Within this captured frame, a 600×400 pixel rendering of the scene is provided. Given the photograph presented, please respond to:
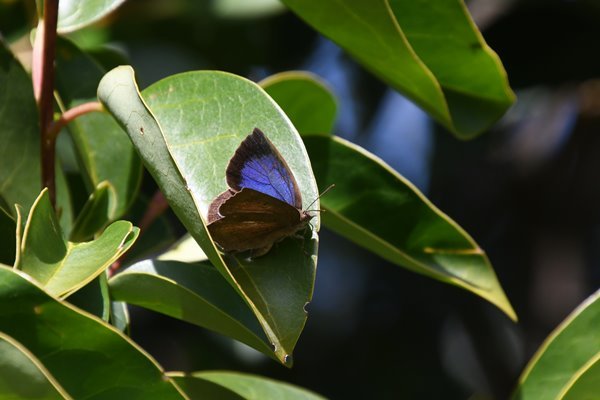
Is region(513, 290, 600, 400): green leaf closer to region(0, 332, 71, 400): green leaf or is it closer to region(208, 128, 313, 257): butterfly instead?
region(208, 128, 313, 257): butterfly

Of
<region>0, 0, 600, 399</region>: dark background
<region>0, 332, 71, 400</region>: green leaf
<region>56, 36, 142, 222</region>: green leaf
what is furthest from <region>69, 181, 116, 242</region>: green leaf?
<region>0, 0, 600, 399</region>: dark background

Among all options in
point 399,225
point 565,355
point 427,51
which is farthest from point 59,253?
point 565,355

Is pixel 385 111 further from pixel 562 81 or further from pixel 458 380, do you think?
pixel 458 380

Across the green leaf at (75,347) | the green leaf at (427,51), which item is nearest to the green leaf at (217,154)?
the green leaf at (75,347)

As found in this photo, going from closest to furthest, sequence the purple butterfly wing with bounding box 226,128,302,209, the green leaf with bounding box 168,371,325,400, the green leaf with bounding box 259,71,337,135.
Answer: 1. the purple butterfly wing with bounding box 226,128,302,209
2. the green leaf with bounding box 168,371,325,400
3. the green leaf with bounding box 259,71,337,135

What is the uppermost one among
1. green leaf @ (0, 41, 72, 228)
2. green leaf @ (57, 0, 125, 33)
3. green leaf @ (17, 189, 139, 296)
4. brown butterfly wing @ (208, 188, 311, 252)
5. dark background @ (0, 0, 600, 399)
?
green leaf @ (57, 0, 125, 33)
